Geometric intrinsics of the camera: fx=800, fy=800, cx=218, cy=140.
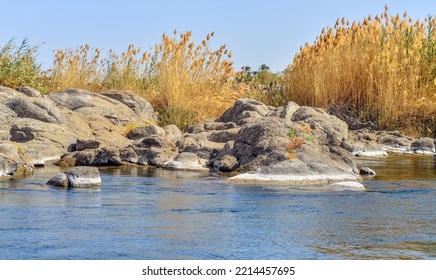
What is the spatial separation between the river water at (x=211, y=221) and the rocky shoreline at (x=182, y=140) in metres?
0.88

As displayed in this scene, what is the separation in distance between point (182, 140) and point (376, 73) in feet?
28.9

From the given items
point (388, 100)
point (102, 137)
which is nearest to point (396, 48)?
point (388, 100)

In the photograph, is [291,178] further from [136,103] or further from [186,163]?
[136,103]

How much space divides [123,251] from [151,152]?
29.7ft

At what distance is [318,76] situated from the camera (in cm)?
2428

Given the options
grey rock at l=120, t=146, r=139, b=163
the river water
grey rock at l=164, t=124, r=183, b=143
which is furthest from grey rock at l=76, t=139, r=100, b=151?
the river water

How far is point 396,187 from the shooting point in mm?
12992

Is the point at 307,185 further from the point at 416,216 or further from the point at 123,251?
the point at 123,251

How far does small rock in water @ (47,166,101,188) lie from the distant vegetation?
10388 millimetres

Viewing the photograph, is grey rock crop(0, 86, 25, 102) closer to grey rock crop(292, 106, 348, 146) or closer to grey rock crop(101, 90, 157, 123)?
grey rock crop(101, 90, 157, 123)

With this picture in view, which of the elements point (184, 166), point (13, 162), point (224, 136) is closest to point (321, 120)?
point (224, 136)

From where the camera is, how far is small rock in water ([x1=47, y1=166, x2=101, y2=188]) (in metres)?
11.8

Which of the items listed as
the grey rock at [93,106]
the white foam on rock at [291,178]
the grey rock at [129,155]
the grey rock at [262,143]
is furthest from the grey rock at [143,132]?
the white foam on rock at [291,178]

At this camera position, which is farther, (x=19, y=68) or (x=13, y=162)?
(x=19, y=68)
